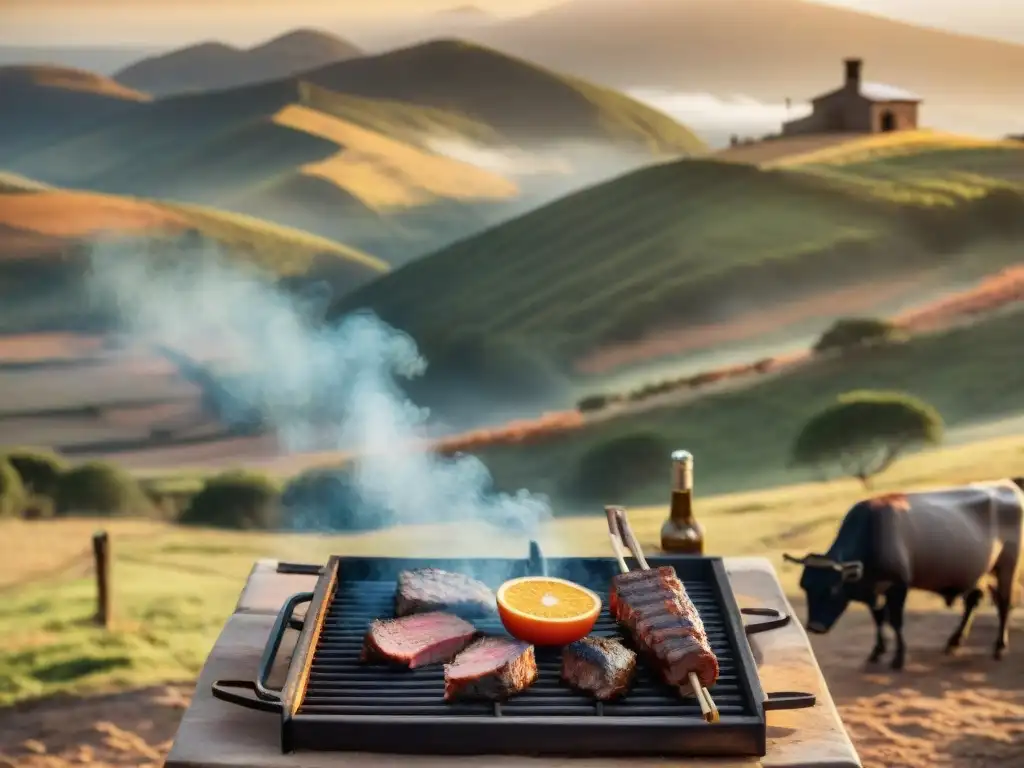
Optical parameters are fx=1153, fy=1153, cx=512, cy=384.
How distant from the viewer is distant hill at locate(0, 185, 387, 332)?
18.7 feet

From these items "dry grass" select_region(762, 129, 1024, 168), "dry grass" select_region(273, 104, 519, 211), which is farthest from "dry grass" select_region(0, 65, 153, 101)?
"dry grass" select_region(762, 129, 1024, 168)

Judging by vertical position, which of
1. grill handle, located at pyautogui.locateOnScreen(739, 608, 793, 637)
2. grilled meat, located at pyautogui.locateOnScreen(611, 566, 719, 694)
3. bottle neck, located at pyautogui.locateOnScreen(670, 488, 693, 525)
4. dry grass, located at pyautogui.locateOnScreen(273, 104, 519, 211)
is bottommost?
grill handle, located at pyautogui.locateOnScreen(739, 608, 793, 637)

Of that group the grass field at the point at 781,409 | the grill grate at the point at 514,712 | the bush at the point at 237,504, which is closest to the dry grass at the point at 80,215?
the bush at the point at 237,504

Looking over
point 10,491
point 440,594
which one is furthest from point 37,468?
point 440,594

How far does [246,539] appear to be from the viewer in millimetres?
5781

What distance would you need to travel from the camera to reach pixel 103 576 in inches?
211

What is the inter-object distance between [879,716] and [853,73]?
3158 millimetres

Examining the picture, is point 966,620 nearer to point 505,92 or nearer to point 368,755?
point 505,92

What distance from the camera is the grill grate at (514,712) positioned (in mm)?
2447

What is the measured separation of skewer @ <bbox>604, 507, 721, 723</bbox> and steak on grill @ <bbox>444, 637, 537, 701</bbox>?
376 mm

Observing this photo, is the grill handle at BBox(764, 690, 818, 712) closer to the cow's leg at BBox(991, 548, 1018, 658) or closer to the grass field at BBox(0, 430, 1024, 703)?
the cow's leg at BBox(991, 548, 1018, 658)

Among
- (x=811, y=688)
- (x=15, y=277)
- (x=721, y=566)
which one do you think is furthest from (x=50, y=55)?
(x=811, y=688)

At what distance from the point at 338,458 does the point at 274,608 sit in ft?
7.71

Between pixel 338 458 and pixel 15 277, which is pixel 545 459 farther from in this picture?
pixel 15 277
